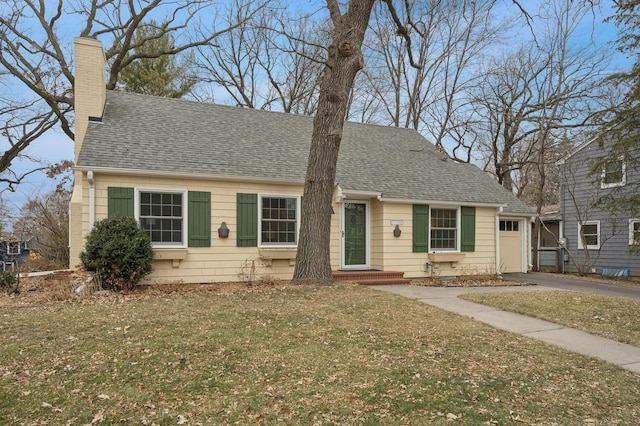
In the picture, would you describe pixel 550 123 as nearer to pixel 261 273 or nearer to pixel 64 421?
pixel 261 273

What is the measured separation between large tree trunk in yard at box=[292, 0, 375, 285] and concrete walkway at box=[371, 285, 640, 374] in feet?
7.11

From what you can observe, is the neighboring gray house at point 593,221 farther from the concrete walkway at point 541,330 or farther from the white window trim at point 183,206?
the white window trim at point 183,206

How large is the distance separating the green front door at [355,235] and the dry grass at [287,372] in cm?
534

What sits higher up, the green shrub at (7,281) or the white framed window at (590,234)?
the white framed window at (590,234)

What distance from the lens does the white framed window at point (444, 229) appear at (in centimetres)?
1285

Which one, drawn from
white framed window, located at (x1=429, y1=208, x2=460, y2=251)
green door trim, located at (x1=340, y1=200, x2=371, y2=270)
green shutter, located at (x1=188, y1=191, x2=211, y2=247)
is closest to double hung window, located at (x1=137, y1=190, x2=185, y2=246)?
green shutter, located at (x1=188, y1=191, x2=211, y2=247)

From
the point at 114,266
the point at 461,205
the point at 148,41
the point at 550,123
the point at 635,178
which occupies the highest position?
the point at 148,41

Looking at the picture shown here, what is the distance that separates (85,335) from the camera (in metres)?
5.21

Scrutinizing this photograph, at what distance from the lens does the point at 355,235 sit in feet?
40.0

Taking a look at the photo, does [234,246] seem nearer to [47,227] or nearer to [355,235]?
[355,235]

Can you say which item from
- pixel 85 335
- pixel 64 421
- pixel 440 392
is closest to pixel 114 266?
pixel 85 335

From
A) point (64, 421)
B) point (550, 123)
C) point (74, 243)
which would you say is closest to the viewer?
point (64, 421)

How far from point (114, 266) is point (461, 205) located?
9.73 meters

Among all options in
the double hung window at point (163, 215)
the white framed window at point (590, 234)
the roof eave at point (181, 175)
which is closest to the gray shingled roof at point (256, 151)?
the roof eave at point (181, 175)
